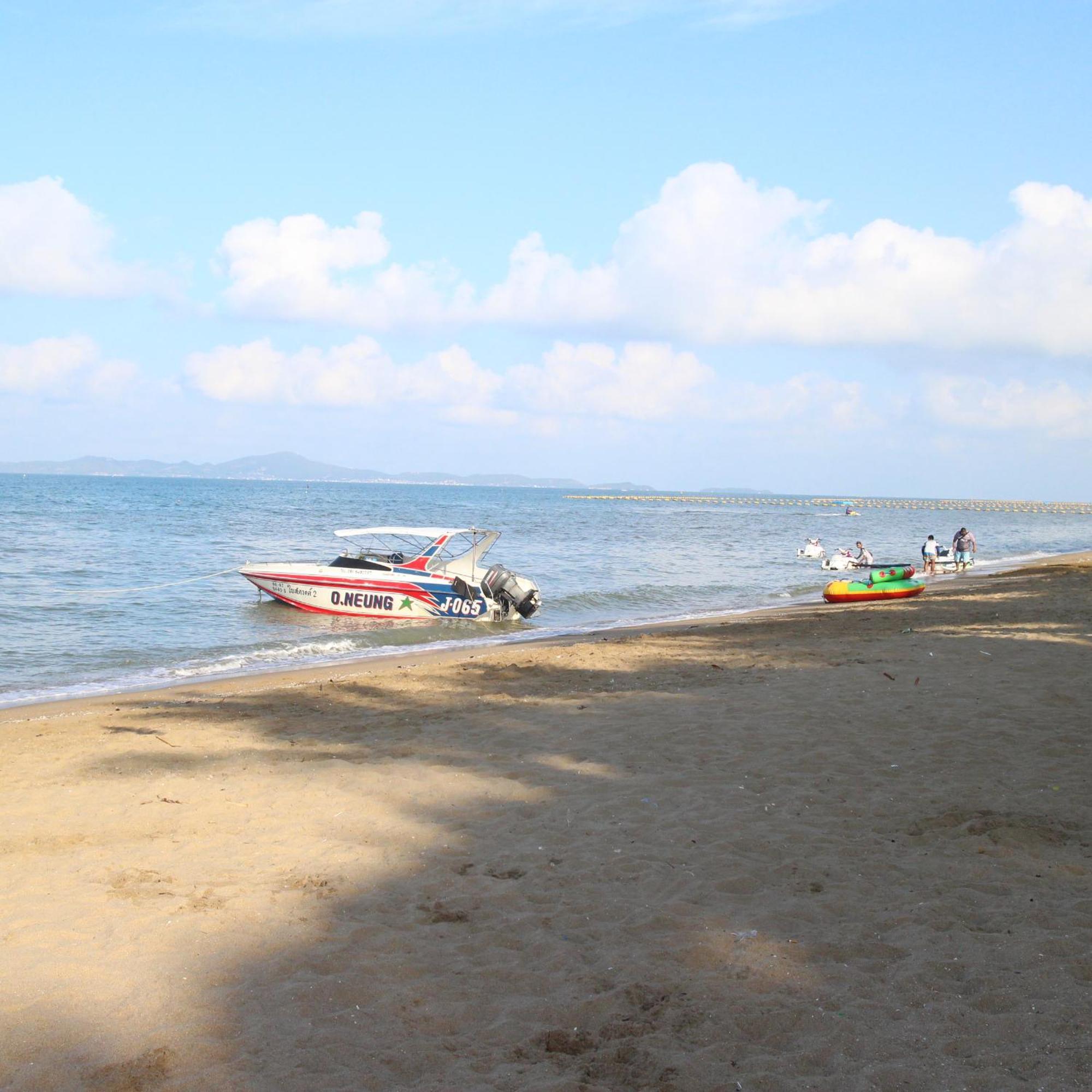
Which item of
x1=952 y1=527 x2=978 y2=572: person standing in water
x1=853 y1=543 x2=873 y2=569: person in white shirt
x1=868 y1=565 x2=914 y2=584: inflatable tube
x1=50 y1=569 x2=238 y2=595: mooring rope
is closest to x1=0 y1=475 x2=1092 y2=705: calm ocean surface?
x1=50 y1=569 x2=238 y2=595: mooring rope

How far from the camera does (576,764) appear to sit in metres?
8.15

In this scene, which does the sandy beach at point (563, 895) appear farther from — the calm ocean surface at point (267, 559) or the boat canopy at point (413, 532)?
the boat canopy at point (413, 532)

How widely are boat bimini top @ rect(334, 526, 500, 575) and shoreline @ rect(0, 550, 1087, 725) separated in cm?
309

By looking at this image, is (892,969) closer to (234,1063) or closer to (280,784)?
(234,1063)

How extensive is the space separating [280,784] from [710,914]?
13.2 feet

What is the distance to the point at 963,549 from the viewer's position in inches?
1345

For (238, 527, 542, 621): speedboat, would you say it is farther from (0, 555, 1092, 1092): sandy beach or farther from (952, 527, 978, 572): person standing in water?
(952, 527, 978, 572): person standing in water

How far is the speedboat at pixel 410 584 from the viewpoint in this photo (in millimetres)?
22109

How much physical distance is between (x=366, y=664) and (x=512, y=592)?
664 centimetres

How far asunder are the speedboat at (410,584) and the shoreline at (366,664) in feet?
6.41

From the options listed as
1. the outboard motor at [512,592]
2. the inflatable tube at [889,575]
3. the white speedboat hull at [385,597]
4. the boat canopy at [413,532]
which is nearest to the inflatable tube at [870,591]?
the inflatable tube at [889,575]

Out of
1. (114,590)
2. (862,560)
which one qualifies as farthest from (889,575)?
(114,590)

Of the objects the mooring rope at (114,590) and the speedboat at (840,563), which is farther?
the speedboat at (840,563)

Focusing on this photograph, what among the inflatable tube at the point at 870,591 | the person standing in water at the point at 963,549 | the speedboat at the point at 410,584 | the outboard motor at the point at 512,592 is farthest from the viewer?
the person standing in water at the point at 963,549
